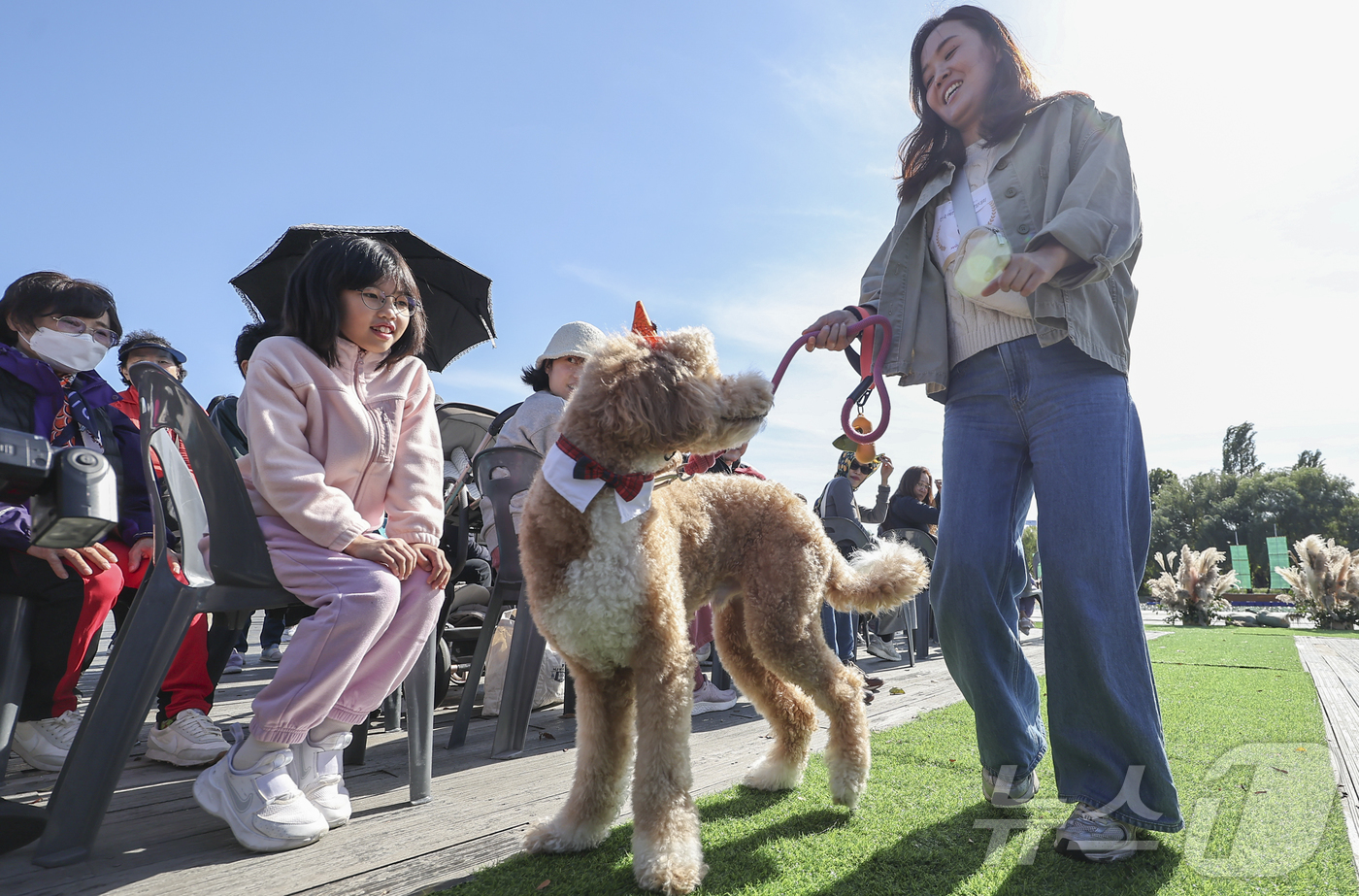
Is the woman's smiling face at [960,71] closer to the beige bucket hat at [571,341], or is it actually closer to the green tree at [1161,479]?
the beige bucket hat at [571,341]

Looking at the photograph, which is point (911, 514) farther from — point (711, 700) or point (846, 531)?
point (711, 700)

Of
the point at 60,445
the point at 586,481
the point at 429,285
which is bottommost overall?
the point at 586,481

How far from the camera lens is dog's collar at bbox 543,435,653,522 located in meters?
1.95

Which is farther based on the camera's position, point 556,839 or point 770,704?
point 770,704

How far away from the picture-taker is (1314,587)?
1627 centimetres

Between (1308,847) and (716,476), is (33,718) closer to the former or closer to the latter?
(716,476)

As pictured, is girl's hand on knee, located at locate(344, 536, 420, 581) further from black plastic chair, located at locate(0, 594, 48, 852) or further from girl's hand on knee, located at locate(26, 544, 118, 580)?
black plastic chair, located at locate(0, 594, 48, 852)

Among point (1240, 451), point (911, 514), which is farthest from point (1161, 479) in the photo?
point (911, 514)

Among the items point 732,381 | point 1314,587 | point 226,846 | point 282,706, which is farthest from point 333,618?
point 1314,587

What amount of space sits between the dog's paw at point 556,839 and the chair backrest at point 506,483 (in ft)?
4.53

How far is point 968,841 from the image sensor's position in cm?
209

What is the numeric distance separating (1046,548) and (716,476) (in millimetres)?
1166

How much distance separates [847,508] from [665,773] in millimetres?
4835

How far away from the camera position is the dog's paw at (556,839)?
2.01 meters
